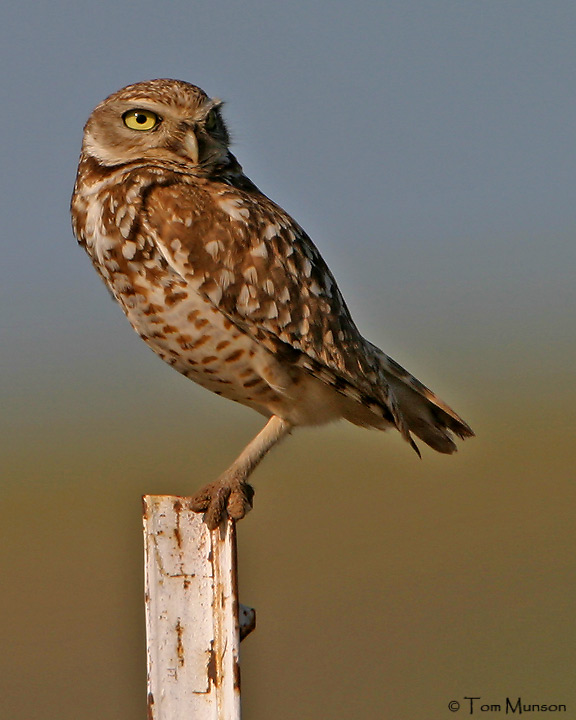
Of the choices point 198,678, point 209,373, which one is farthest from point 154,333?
point 198,678

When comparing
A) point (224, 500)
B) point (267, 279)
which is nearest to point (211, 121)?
point (267, 279)

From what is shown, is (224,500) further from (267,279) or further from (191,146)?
(191,146)

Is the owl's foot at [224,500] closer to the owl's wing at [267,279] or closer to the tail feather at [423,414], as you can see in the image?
the owl's wing at [267,279]

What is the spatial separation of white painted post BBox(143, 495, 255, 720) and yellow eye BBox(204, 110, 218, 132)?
1945 millimetres

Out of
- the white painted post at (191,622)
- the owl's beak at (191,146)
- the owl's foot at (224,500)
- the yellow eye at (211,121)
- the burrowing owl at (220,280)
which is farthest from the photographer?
the yellow eye at (211,121)

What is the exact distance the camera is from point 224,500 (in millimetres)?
3457

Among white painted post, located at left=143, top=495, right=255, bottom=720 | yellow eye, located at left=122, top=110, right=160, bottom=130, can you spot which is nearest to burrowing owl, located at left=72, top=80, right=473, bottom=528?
yellow eye, located at left=122, top=110, right=160, bottom=130

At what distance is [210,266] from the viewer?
383 cm

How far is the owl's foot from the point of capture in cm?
323

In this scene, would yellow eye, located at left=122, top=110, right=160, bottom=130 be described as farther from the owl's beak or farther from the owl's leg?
the owl's leg

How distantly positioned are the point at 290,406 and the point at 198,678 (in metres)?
1.56

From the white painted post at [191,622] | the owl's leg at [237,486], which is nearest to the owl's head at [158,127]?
the owl's leg at [237,486]

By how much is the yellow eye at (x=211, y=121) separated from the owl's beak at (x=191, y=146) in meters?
0.14

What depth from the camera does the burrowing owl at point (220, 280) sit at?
3.83m
